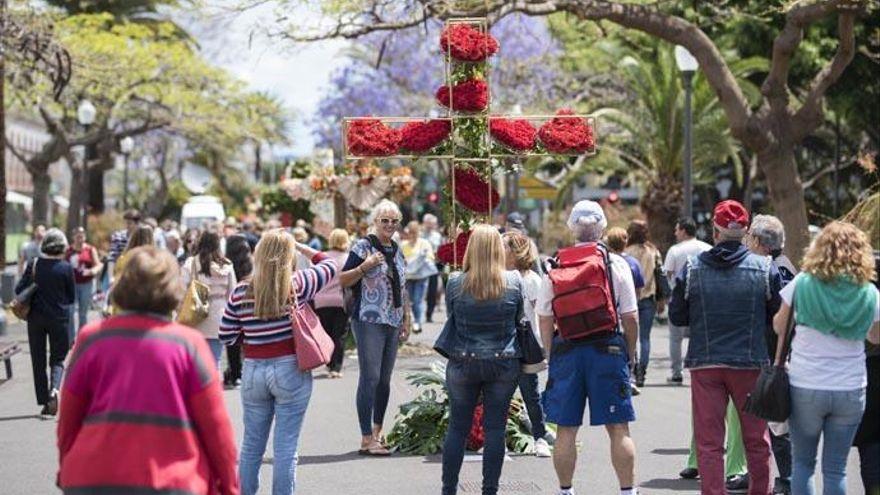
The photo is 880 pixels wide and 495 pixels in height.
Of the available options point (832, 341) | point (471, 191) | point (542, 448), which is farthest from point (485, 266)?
point (542, 448)

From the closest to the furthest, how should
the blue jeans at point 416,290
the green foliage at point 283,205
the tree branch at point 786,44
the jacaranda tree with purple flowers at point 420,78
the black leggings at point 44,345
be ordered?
the black leggings at point 44,345 < the tree branch at point 786,44 < the blue jeans at point 416,290 < the green foliage at point 283,205 < the jacaranda tree with purple flowers at point 420,78

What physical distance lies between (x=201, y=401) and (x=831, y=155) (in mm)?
37645

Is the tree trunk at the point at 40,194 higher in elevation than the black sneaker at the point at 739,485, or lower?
higher

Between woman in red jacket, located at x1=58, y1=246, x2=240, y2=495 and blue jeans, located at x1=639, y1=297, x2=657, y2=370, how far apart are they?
9873mm

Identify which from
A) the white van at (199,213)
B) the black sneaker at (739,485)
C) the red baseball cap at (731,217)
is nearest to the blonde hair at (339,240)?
the black sneaker at (739,485)

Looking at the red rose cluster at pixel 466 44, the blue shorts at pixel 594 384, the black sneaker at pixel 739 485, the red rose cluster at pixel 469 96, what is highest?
the red rose cluster at pixel 466 44

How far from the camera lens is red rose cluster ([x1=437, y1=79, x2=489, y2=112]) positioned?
1011 centimetres

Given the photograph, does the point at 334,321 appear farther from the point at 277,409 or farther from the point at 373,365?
the point at 277,409

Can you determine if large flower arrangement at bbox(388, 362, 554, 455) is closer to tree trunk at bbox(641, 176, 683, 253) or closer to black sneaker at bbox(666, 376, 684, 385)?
black sneaker at bbox(666, 376, 684, 385)

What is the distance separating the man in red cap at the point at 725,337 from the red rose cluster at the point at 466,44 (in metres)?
2.77

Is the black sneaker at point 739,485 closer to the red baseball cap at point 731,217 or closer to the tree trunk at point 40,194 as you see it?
the red baseball cap at point 731,217

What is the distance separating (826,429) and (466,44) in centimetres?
425

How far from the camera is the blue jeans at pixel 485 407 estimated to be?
8102 millimetres

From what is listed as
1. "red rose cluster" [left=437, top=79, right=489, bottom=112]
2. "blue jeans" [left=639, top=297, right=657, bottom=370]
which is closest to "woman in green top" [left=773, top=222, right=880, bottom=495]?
"red rose cluster" [left=437, top=79, right=489, bottom=112]
